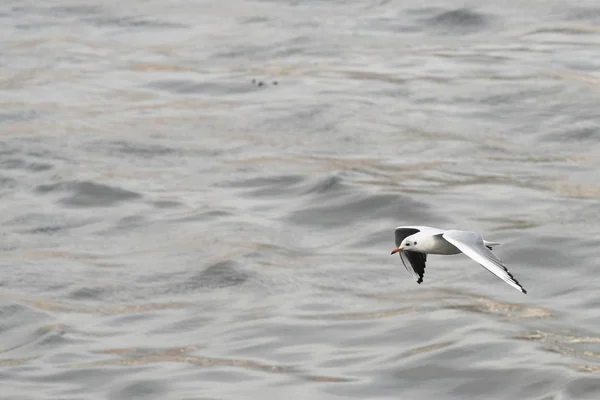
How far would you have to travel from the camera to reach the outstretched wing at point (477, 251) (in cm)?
843

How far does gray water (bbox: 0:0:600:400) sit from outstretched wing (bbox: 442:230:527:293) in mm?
2466

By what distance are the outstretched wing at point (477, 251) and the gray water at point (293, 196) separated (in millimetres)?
2466

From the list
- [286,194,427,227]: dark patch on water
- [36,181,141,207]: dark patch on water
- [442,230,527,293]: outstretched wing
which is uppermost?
[442,230,527,293]: outstretched wing

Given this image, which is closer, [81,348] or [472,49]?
[81,348]

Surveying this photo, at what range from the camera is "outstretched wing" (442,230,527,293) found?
8.43 metres

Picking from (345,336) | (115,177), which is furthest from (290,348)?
(115,177)

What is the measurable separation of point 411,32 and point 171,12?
4.45m

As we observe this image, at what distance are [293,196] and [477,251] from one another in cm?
835

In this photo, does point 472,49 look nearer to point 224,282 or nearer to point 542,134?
point 542,134

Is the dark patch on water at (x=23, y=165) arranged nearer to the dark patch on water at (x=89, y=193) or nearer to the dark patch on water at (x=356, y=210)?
the dark patch on water at (x=89, y=193)

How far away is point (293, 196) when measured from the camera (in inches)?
674

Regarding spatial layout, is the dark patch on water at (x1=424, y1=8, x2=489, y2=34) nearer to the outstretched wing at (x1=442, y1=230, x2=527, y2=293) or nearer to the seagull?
the seagull

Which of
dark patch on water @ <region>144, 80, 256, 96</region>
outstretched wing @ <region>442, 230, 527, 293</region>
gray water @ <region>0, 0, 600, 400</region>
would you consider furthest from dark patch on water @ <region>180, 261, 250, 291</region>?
dark patch on water @ <region>144, 80, 256, 96</region>

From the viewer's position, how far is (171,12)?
25.0 metres
